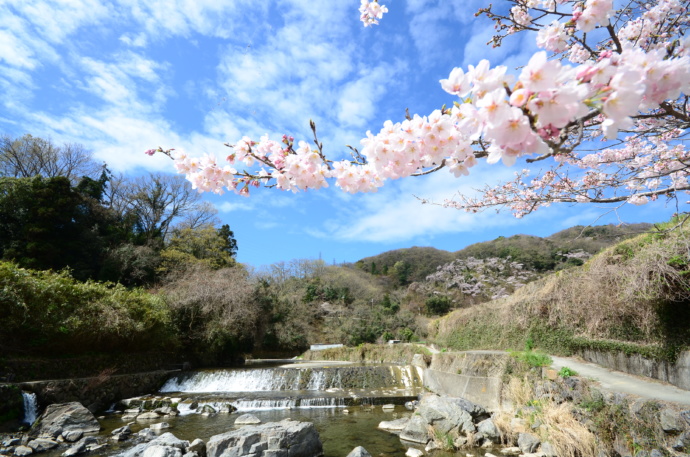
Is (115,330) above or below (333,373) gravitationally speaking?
above

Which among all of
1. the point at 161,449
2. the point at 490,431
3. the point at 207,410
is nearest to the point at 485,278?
the point at 490,431

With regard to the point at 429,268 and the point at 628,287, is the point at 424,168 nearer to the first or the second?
the point at 628,287

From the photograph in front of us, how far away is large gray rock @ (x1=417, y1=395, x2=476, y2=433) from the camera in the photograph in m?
5.60

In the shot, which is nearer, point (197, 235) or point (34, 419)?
point (34, 419)

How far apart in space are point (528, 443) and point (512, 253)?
2190 centimetres

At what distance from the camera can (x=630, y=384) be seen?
15.5 ft

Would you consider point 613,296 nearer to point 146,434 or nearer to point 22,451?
point 146,434

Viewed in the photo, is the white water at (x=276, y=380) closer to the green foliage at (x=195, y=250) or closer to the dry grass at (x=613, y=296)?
the dry grass at (x=613, y=296)

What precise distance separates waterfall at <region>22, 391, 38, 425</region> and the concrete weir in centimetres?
877

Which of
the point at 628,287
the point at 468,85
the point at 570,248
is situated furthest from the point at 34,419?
the point at 570,248

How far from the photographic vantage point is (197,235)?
73.3 ft

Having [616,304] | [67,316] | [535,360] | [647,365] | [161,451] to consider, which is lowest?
[161,451]

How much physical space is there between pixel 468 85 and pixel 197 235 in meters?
23.0

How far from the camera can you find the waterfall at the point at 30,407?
282 inches
